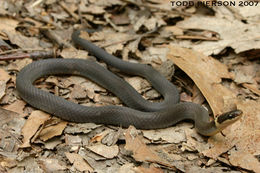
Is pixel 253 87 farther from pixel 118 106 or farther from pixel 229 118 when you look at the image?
pixel 118 106

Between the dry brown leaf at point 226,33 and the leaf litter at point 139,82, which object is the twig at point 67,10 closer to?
the leaf litter at point 139,82

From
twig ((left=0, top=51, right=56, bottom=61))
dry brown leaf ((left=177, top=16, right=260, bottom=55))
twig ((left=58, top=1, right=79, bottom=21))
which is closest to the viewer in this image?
twig ((left=0, top=51, right=56, bottom=61))

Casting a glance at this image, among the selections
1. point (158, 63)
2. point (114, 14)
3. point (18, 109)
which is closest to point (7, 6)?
point (114, 14)

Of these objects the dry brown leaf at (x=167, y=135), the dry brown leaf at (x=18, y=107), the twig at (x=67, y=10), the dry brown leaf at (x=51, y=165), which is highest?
the twig at (x=67, y=10)

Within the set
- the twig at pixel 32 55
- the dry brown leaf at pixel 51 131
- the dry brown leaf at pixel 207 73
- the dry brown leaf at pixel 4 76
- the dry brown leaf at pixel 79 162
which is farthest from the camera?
the twig at pixel 32 55

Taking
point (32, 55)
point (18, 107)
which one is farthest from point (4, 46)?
point (18, 107)

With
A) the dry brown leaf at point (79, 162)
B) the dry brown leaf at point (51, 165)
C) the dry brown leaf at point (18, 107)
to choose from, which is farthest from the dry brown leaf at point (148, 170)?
the dry brown leaf at point (18, 107)

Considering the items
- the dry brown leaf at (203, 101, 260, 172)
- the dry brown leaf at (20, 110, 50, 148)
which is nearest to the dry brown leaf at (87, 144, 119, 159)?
the dry brown leaf at (20, 110, 50, 148)

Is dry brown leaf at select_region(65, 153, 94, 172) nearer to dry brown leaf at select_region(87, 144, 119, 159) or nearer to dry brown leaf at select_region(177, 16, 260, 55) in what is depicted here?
dry brown leaf at select_region(87, 144, 119, 159)
